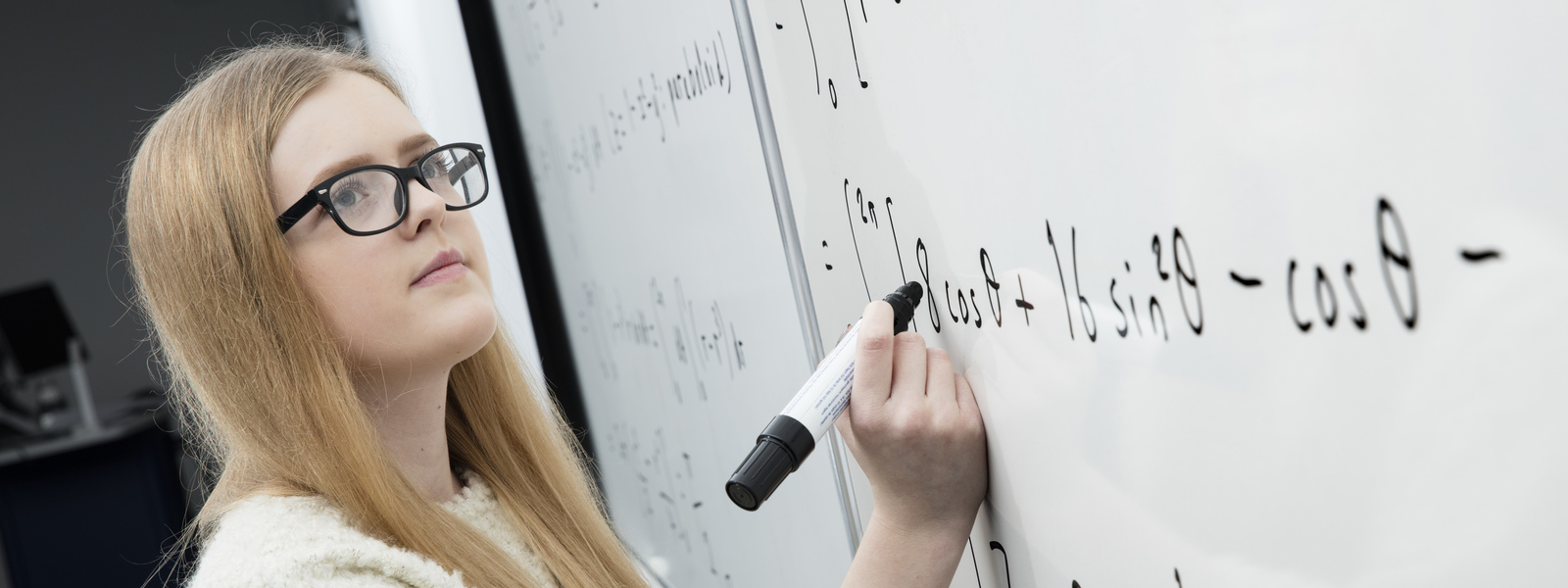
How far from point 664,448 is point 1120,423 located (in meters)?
0.96

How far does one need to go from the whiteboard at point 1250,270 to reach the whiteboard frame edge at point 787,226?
155 millimetres

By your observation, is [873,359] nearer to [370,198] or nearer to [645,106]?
[370,198]

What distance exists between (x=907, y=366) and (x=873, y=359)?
2cm

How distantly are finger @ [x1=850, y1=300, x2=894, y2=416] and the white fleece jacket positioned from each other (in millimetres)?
322

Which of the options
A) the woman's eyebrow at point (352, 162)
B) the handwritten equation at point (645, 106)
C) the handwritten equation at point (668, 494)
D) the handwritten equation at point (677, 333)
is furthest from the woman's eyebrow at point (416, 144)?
the handwritten equation at point (668, 494)

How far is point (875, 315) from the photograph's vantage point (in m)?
0.52

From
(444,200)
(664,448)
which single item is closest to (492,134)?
(664,448)

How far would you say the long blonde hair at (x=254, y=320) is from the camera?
0.68 meters

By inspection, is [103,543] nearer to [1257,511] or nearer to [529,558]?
[529,558]

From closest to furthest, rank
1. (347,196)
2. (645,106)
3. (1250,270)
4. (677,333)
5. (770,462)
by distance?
A: (1250,270)
(770,462)
(347,196)
(645,106)
(677,333)

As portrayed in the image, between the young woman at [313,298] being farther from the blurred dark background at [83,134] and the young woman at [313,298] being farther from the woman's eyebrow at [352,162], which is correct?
the blurred dark background at [83,134]

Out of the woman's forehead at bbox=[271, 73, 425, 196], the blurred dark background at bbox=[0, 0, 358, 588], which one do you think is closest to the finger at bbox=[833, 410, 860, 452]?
the woman's forehead at bbox=[271, 73, 425, 196]

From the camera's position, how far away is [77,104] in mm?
4215

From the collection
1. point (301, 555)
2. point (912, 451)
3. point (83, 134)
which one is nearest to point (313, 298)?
point (301, 555)
